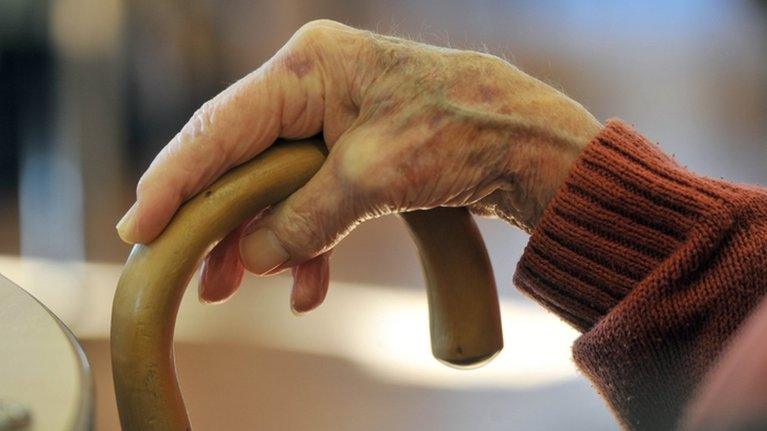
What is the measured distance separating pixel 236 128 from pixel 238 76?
1.75m

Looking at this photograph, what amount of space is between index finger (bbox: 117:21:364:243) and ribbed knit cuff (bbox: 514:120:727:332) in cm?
16

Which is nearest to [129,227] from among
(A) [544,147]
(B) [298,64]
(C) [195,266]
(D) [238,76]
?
(C) [195,266]

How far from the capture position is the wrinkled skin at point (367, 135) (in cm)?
49

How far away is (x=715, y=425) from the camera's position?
0.30 metres

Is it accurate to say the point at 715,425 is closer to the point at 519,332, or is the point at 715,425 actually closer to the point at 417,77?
the point at 417,77

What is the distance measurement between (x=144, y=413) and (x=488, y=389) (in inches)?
49.0

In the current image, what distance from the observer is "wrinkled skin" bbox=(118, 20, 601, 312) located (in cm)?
49

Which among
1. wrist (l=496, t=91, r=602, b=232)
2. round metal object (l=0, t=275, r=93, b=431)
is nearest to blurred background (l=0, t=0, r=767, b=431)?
wrist (l=496, t=91, r=602, b=232)

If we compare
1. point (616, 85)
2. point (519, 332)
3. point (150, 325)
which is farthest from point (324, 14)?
point (150, 325)

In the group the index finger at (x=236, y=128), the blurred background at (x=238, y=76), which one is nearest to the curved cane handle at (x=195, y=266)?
the index finger at (x=236, y=128)

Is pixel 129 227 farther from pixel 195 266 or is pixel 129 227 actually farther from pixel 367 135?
pixel 367 135

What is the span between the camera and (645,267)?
527mm

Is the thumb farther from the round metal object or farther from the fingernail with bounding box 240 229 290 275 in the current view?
the round metal object

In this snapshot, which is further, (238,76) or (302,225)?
(238,76)
